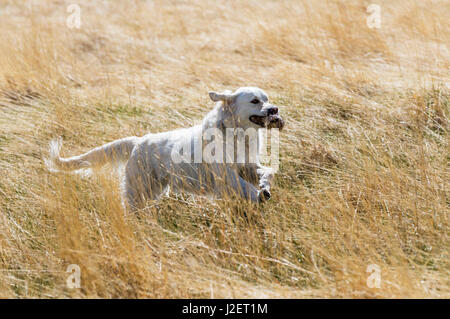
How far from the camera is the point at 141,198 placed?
4711 millimetres

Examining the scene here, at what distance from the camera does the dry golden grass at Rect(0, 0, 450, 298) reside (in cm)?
365

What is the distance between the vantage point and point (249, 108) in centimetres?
462

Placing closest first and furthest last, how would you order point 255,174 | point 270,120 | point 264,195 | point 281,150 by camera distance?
1. point 264,195
2. point 270,120
3. point 255,174
4. point 281,150

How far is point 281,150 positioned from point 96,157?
174 cm

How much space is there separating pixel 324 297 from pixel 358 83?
3694 millimetres

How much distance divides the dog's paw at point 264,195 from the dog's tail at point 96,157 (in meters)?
1.37

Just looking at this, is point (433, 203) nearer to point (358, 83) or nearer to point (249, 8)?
point (358, 83)

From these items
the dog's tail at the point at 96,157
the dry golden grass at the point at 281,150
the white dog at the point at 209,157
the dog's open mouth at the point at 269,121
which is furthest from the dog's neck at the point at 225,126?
the dog's tail at the point at 96,157

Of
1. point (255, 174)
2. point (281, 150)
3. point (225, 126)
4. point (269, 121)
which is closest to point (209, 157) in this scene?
point (225, 126)

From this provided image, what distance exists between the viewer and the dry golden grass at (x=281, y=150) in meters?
3.65

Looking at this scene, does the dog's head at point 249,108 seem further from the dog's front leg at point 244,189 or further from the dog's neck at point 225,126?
the dog's front leg at point 244,189

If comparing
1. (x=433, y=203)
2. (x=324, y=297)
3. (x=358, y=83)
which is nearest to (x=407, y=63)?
(x=358, y=83)

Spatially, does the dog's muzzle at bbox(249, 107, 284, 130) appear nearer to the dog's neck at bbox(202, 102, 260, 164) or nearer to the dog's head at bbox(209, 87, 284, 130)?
the dog's head at bbox(209, 87, 284, 130)

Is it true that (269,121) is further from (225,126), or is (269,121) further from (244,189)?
(244,189)
